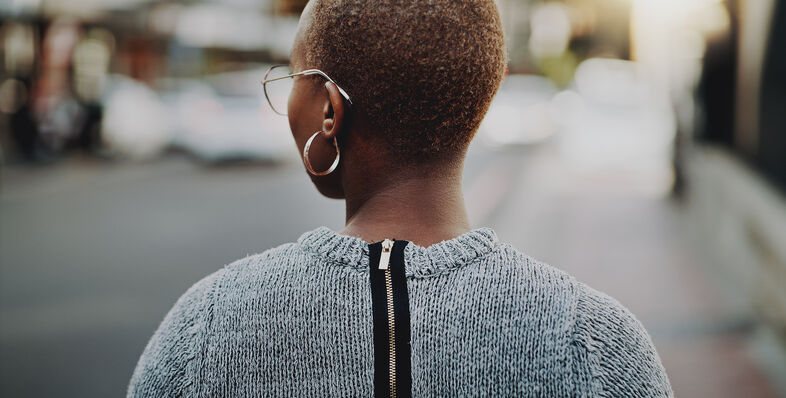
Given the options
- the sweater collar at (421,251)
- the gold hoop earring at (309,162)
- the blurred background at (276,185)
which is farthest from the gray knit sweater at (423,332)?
the blurred background at (276,185)

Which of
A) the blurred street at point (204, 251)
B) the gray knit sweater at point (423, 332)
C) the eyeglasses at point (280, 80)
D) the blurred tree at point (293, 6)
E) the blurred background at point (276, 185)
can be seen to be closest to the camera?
the gray knit sweater at point (423, 332)

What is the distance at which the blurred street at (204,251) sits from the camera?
5020 mm

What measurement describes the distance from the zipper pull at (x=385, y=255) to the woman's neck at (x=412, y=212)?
6 centimetres

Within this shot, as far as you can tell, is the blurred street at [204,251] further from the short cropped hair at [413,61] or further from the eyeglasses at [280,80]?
the short cropped hair at [413,61]

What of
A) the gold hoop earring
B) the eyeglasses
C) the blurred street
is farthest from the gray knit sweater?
the blurred street

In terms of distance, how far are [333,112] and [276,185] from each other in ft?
39.5

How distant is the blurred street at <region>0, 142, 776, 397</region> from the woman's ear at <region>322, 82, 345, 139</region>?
11.8ft

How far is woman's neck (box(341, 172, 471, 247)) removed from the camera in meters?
1.33

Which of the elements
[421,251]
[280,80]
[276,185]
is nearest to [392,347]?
[421,251]

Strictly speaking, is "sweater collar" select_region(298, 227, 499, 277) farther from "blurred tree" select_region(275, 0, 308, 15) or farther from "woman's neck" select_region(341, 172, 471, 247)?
"blurred tree" select_region(275, 0, 308, 15)

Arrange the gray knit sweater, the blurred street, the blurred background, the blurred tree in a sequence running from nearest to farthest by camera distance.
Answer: the gray knit sweater
the blurred tree
the blurred street
the blurred background

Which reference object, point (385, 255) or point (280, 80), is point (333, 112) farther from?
→ point (280, 80)

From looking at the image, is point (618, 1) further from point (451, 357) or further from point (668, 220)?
point (451, 357)

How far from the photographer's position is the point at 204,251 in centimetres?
782
